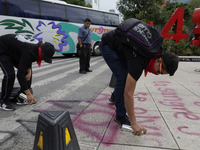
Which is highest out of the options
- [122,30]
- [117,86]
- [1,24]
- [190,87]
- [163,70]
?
[1,24]

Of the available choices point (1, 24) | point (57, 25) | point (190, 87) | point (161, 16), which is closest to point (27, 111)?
point (190, 87)


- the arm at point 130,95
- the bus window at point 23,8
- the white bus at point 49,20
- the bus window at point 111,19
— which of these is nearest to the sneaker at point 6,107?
the arm at point 130,95

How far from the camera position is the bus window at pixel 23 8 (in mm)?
8748

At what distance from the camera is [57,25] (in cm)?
1081

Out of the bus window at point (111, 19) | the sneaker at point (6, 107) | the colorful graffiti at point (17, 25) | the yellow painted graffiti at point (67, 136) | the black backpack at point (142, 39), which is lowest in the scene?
the sneaker at point (6, 107)

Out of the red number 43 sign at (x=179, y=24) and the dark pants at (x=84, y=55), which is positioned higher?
the red number 43 sign at (x=179, y=24)

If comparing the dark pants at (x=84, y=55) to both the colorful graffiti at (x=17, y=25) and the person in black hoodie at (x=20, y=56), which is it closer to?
the person in black hoodie at (x=20, y=56)

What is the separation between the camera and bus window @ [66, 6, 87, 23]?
450 inches

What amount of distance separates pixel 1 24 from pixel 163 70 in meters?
8.97

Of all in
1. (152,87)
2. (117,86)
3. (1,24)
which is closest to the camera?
(117,86)

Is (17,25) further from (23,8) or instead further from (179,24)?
(179,24)

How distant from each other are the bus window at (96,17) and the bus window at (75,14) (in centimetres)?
52

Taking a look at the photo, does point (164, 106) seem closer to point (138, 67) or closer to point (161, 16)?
point (138, 67)

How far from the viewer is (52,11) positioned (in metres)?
10.6
